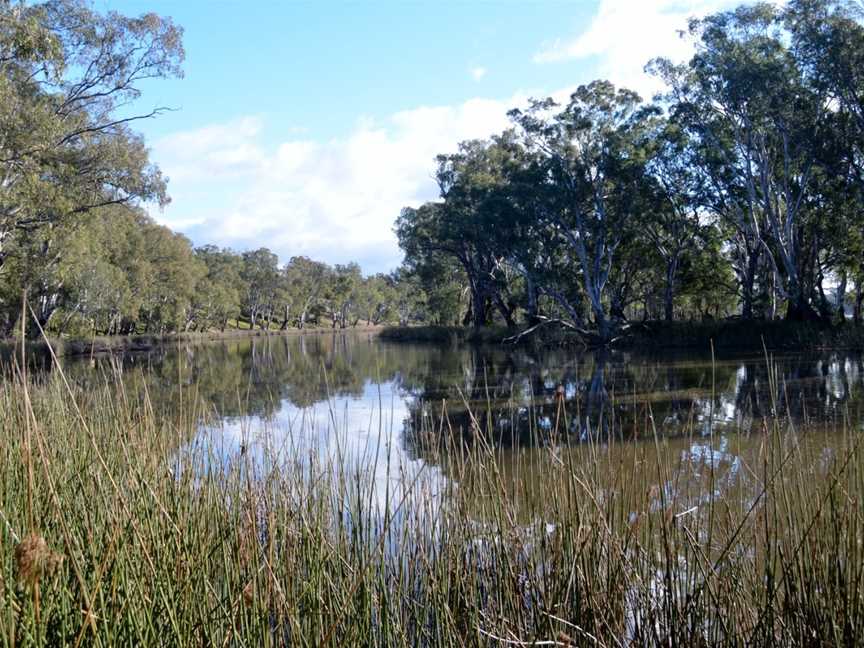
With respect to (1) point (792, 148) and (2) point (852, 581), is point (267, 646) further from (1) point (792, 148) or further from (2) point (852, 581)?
(1) point (792, 148)

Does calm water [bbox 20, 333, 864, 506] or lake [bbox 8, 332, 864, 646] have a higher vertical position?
lake [bbox 8, 332, 864, 646]

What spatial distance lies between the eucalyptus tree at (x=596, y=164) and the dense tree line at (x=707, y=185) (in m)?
0.05

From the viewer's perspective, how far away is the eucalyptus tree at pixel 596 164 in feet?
67.8

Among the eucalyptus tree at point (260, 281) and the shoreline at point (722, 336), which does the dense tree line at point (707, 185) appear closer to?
the shoreline at point (722, 336)

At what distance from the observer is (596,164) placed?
21.3 meters

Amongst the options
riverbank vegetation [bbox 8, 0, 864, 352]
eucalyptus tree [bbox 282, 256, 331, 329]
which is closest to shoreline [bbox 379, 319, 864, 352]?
riverbank vegetation [bbox 8, 0, 864, 352]

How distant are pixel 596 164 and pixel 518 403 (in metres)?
13.5

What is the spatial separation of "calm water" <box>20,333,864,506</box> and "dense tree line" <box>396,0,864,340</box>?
5142 millimetres

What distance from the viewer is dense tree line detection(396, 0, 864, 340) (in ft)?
50.9

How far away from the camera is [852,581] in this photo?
74.0 inches

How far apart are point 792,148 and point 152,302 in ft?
99.5

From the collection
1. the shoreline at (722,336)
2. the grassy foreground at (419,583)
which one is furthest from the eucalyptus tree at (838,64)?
the grassy foreground at (419,583)

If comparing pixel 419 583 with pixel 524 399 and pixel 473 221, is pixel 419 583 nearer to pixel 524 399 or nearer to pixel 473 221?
pixel 524 399

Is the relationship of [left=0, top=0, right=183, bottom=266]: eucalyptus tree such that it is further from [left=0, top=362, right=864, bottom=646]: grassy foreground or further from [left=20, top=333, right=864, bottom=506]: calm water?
[left=0, top=362, right=864, bottom=646]: grassy foreground
